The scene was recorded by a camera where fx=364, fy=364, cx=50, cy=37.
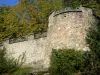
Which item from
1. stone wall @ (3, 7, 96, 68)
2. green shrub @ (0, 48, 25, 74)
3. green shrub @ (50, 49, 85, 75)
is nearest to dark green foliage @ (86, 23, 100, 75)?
stone wall @ (3, 7, 96, 68)

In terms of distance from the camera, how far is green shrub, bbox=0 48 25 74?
2256 cm

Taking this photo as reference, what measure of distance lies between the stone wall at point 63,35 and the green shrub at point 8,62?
61cm

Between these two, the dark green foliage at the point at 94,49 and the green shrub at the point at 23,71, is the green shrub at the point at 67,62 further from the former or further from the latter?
the green shrub at the point at 23,71

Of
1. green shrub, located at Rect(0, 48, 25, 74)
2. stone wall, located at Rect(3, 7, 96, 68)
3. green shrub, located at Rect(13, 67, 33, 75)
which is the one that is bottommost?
green shrub, located at Rect(13, 67, 33, 75)

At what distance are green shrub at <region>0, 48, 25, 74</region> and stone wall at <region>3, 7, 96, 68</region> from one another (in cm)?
61

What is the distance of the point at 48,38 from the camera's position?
22844mm

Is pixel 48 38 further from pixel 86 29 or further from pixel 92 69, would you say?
pixel 92 69

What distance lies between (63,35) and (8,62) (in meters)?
4.14

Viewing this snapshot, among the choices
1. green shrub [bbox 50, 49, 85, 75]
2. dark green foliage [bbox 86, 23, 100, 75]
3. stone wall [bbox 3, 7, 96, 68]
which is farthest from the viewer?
stone wall [bbox 3, 7, 96, 68]

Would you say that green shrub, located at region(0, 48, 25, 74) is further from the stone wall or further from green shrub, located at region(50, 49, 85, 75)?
green shrub, located at region(50, 49, 85, 75)

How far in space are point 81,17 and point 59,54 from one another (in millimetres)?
2909

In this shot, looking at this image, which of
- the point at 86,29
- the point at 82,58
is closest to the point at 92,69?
the point at 82,58

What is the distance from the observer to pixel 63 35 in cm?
2170

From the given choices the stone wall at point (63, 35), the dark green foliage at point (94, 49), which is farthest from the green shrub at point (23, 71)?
the dark green foliage at point (94, 49)
